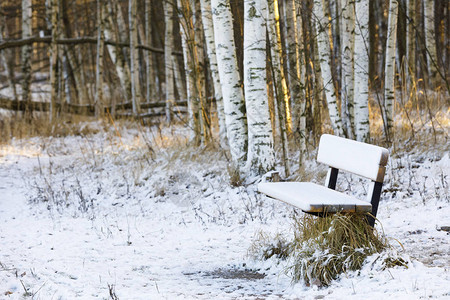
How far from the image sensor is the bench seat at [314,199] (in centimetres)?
324

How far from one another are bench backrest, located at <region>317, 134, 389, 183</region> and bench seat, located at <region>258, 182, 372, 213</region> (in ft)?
0.71

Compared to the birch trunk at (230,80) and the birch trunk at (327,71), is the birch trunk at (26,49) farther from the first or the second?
the birch trunk at (327,71)

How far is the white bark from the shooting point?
585 centimetres

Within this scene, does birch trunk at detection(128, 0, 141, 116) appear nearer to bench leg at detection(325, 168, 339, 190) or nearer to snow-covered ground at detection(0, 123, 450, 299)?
snow-covered ground at detection(0, 123, 450, 299)

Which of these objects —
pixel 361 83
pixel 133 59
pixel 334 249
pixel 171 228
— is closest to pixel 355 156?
pixel 334 249

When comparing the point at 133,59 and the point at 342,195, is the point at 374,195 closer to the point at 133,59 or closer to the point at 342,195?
the point at 342,195

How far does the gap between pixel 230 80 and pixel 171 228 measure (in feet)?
6.86

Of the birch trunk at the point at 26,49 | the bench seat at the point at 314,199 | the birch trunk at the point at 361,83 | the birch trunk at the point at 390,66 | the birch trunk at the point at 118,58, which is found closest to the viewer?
the bench seat at the point at 314,199

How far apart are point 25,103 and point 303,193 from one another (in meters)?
10.4

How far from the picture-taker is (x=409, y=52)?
10.6m

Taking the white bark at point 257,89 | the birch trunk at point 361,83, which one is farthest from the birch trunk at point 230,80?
the birch trunk at point 361,83

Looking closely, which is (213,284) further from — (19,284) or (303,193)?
(19,284)

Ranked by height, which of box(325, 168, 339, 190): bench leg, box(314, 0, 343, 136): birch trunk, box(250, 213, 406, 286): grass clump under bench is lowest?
box(250, 213, 406, 286): grass clump under bench

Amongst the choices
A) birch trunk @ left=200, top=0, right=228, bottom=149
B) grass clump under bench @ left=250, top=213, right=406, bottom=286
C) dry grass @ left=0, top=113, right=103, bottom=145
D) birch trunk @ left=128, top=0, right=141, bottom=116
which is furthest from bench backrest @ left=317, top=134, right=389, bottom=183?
birch trunk @ left=128, top=0, right=141, bottom=116
